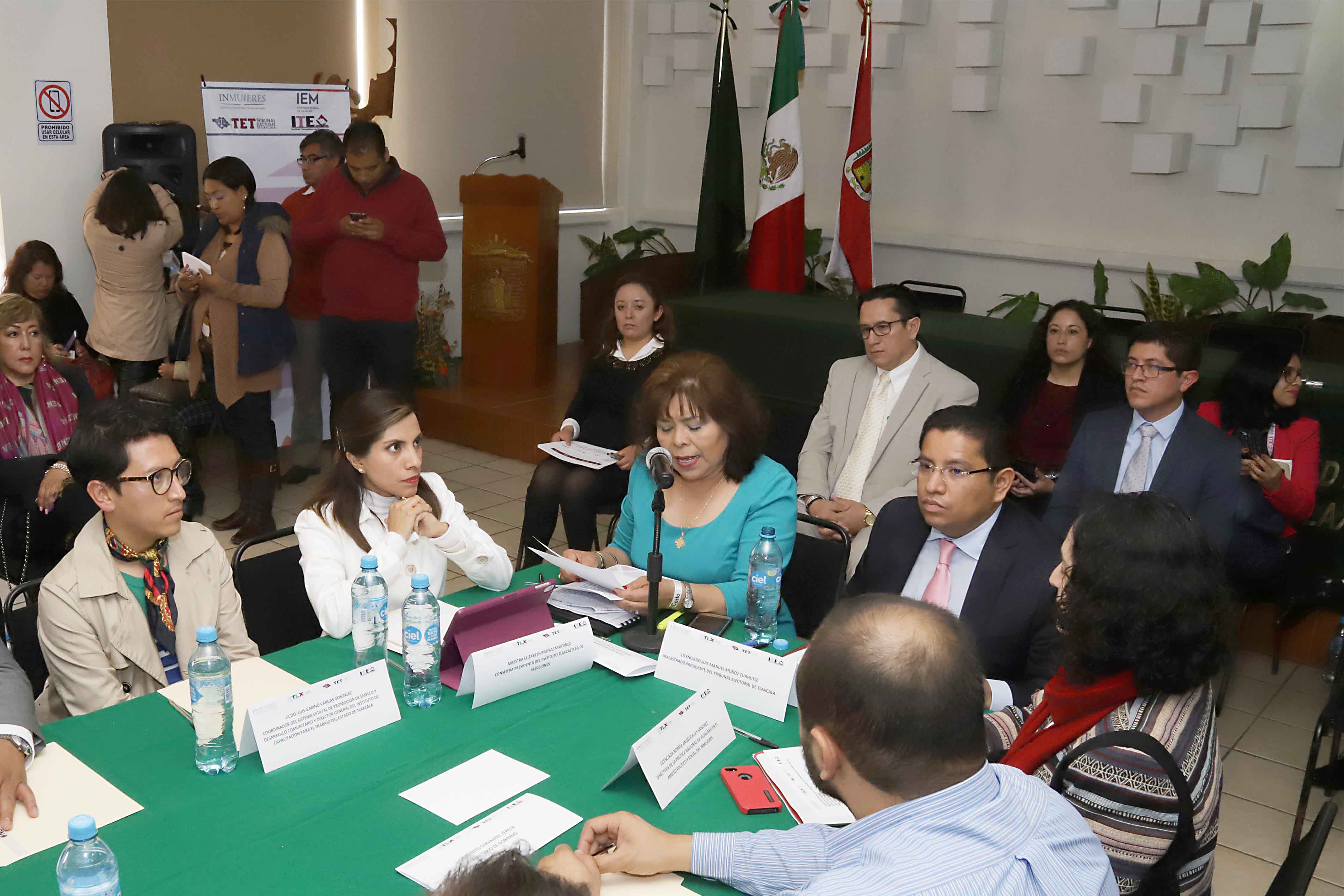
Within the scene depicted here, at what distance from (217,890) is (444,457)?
5215 millimetres

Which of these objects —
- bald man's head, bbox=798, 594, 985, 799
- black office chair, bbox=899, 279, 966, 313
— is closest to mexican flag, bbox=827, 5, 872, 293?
black office chair, bbox=899, 279, 966, 313

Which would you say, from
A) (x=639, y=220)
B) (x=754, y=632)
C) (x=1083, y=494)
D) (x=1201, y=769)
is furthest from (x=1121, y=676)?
(x=639, y=220)

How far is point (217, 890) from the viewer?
1550mm

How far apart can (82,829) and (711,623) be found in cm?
146

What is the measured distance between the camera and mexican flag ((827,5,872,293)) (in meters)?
6.59

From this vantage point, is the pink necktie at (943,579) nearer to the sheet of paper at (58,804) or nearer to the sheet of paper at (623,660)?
the sheet of paper at (623,660)

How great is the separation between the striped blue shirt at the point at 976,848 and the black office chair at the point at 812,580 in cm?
146

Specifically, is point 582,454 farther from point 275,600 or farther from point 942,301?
point 942,301

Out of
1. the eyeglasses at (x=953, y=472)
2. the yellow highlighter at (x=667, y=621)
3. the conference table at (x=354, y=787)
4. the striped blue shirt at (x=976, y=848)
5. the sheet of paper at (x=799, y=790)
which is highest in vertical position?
the eyeglasses at (x=953, y=472)

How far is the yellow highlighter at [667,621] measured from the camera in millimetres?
2476

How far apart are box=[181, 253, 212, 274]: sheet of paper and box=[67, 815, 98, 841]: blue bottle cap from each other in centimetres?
398

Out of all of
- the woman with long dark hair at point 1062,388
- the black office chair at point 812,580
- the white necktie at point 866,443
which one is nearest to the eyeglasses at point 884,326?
the white necktie at point 866,443

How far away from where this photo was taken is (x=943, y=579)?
2.68 m

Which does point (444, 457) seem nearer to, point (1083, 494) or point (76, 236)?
point (76, 236)
